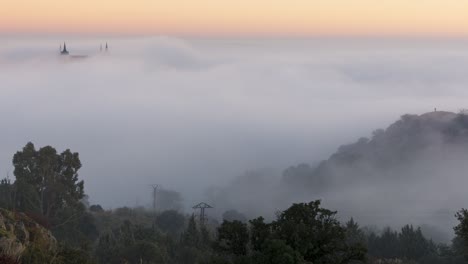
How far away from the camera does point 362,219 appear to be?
165875 millimetres

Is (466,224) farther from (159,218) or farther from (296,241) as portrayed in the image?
(159,218)

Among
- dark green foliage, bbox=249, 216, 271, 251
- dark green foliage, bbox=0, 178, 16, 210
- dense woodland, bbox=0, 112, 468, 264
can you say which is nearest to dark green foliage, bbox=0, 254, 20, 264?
dense woodland, bbox=0, 112, 468, 264

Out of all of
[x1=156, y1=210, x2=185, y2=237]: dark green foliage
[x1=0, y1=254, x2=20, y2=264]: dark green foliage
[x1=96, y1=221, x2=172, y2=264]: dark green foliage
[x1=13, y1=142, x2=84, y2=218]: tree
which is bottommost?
[x1=0, y1=254, x2=20, y2=264]: dark green foliage

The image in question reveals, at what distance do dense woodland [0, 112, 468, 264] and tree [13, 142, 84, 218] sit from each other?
0.10 m

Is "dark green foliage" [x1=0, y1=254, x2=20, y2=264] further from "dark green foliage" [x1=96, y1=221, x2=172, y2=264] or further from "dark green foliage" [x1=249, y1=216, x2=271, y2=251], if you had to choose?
"dark green foliage" [x1=96, y1=221, x2=172, y2=264]

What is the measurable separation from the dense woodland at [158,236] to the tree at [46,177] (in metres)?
0.10

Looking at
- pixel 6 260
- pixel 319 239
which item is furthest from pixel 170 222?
pixel 6 260

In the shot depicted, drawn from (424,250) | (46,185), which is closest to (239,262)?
(46,185)

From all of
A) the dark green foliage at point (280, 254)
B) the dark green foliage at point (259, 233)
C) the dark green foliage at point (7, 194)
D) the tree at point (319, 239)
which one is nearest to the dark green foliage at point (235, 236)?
the dark green foliage at point (259, 233)

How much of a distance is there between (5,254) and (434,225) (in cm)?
15056

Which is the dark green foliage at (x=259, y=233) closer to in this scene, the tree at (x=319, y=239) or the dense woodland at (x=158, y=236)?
the dense woodland at (x=158, y=236)

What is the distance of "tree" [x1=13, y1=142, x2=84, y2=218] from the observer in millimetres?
64500

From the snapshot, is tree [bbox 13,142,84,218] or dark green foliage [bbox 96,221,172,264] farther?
tree [bbox 13,142,84,218]

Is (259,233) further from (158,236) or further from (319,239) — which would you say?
(158,236)
